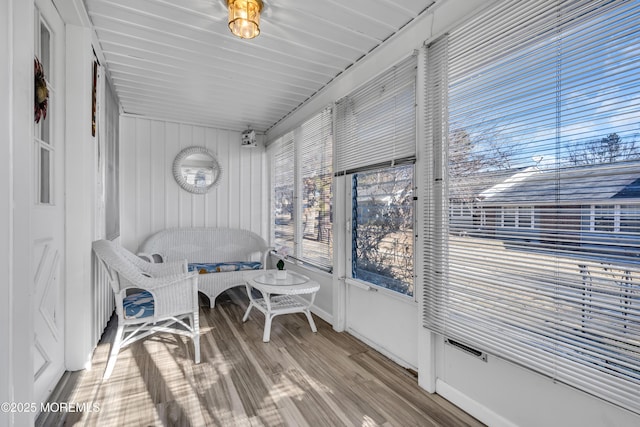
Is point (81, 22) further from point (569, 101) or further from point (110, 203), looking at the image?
point (569, 101)

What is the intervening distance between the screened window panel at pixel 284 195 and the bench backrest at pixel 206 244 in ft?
1.06

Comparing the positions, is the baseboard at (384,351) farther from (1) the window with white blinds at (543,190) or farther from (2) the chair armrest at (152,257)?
(2) the chair armrest at (152,257)

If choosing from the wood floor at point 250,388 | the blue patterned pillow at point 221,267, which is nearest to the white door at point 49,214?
the wood floor at point 250,388

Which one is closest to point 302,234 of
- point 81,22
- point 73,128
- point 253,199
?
point 253,199

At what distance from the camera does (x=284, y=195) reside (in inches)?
183

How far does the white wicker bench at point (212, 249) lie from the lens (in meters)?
3.94

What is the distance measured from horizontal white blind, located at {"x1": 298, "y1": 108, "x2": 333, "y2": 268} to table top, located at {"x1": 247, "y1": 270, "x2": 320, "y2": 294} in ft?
1.48

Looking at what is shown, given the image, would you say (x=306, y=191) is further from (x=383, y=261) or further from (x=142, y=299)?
(x=142, y=299)

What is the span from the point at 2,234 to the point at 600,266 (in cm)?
232

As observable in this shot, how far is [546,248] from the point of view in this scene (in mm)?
1504

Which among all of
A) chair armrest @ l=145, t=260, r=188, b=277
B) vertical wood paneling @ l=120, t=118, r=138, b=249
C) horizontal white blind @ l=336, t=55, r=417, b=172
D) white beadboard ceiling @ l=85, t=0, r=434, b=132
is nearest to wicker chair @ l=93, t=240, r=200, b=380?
chair armrest @ l=145, t=260, r=188, b=277

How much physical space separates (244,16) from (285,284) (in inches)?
86.2

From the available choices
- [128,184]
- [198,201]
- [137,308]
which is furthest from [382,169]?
[128,184]

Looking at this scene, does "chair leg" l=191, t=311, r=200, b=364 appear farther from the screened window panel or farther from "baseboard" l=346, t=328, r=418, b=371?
the screened window panel
